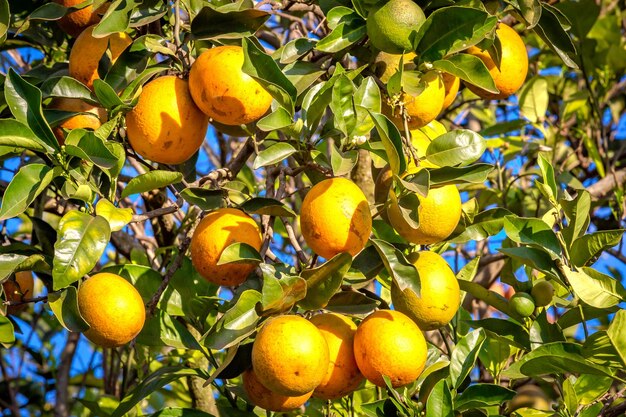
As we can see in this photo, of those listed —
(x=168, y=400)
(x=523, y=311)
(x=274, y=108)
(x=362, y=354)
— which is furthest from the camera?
(x=168, y=400)

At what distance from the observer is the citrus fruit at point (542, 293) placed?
1.50 metres

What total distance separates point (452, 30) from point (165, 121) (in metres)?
0.46

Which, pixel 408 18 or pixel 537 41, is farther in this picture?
pixel 537 41

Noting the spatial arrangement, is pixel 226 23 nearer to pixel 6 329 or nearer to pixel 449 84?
pixel 449 84

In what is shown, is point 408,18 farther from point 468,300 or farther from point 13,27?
point 468,300

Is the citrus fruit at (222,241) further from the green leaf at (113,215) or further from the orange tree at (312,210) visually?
the green leaf at (113,215)

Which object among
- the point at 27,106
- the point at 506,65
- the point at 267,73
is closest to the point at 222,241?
the point at 267,73

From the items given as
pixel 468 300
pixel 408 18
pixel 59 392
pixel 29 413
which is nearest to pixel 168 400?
pixel 59 392

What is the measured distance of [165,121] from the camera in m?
1.33

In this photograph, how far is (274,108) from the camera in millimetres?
1390

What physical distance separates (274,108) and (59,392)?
117 centimetres

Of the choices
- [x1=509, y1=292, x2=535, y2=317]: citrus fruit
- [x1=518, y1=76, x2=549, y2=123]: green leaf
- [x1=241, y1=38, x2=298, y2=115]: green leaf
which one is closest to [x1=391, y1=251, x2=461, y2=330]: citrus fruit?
[x1=509, y1=292, x2=535, y2=317]: citrus fruit

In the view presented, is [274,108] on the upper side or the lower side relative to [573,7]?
upper

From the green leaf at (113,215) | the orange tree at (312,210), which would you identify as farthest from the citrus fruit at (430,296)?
the green leaf at (113,215)
